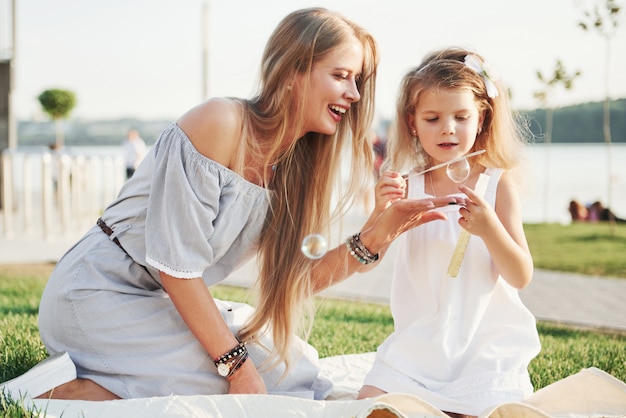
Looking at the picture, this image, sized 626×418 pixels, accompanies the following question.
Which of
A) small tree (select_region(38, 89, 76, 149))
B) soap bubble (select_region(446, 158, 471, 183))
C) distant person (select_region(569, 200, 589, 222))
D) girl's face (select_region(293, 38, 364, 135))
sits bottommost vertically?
distant person (select_region(569, 200, 589, 222))

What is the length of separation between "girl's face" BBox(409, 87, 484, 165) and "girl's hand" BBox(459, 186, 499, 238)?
12.4 inches

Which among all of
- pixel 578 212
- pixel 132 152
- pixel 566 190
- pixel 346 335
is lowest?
pixel 566 190

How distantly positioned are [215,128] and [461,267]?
988 mm

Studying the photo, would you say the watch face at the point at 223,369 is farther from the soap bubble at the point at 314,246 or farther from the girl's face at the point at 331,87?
the girl's face at the point at 331,87

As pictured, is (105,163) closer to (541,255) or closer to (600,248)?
(541,255)

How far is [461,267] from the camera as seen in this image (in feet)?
9.46

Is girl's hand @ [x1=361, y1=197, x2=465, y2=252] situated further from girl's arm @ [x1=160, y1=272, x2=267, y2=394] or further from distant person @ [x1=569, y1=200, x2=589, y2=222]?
distant person @ [x1=569, y1=200, x2=589, y2=222]

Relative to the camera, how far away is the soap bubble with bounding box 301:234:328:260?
288cm

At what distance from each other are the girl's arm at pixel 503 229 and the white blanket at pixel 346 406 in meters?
0.40

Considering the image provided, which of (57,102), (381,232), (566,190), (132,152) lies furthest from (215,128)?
(57,102)

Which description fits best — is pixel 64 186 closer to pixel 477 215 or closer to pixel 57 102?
pixel 477 215

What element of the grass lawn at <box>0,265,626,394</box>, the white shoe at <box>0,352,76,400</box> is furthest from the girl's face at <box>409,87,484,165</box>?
the white shoe at <box>0,352,76,400</box>

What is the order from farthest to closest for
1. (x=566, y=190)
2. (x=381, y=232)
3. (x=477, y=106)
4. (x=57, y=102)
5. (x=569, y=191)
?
(x=57, y=102) < (x=566, y=190) < (x=569, y=191) < (x=477, y=106) < (x=381, y=232)

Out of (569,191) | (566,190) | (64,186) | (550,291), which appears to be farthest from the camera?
(566,190)
